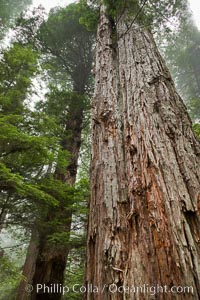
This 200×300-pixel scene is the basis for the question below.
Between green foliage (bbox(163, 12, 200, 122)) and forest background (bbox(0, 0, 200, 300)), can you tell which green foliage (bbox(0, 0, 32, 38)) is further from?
green foliage (bbox(163, 12, 200, 122))

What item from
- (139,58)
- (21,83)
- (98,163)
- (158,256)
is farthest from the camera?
(21,83)

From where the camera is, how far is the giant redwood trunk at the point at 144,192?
1.33 meters

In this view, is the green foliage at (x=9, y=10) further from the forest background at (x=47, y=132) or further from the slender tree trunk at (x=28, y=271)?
the slender tree trunk at (x=28, y=271)

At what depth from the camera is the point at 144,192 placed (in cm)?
169

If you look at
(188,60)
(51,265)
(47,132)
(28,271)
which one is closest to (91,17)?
(47,132)

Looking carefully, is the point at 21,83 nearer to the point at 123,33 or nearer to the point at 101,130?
the point at 123,33

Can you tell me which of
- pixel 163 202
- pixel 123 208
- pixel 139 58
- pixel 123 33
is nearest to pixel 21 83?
pixel 123 33

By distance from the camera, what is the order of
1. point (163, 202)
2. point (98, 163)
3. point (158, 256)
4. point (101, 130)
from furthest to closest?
point (101, 130), point (98, 163), point (163, 202), point (158, 256)

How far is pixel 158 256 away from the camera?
4.45ft

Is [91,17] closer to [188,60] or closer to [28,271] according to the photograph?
[28,271]

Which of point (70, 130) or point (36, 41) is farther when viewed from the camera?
point (36, 41)

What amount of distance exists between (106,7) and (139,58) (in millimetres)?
2268

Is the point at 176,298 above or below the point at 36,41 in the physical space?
below

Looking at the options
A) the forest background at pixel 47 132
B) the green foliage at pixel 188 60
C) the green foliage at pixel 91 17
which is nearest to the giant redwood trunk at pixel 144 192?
the forest background at pixel 47 132
